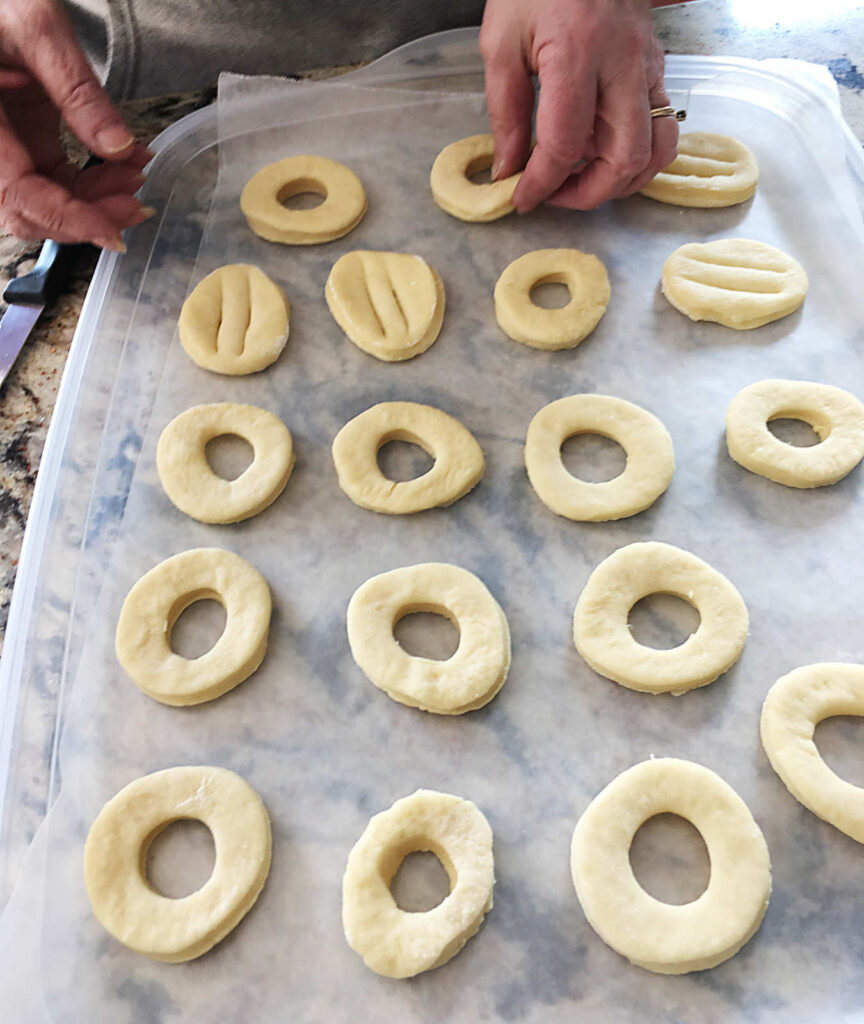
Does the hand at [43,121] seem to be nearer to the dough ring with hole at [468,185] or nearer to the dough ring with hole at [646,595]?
the dough ring with hole at [468,185]

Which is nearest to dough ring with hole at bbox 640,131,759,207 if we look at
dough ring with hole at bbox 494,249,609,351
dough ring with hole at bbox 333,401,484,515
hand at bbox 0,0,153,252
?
dough ring with hole at bbox 494,249,609,351

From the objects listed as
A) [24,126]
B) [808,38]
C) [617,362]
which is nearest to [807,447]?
[617,362]

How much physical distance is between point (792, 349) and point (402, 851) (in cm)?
101

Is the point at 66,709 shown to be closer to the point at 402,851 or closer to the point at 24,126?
the point at 402,851

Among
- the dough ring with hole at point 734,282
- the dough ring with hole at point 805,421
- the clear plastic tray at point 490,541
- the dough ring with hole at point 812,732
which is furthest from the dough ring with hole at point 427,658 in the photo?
the dough ring with hole at point 734,282

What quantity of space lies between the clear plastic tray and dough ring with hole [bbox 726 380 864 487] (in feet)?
0.11

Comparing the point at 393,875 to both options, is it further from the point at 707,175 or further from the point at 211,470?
the point at 707,175

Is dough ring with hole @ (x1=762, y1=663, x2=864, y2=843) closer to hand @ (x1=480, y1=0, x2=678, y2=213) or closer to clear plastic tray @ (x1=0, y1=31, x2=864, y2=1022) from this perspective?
clear plastic tray @ (x1=0, y1=31, x2=864, y2=1022)

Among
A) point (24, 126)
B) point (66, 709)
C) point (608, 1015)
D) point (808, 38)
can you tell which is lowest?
point (608, 1015)

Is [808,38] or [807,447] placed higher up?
[808,38]

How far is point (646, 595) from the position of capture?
3.90ft

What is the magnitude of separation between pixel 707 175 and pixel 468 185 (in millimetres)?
444

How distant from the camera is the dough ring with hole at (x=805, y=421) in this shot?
1.25 metres

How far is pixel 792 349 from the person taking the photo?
1.40 metres
